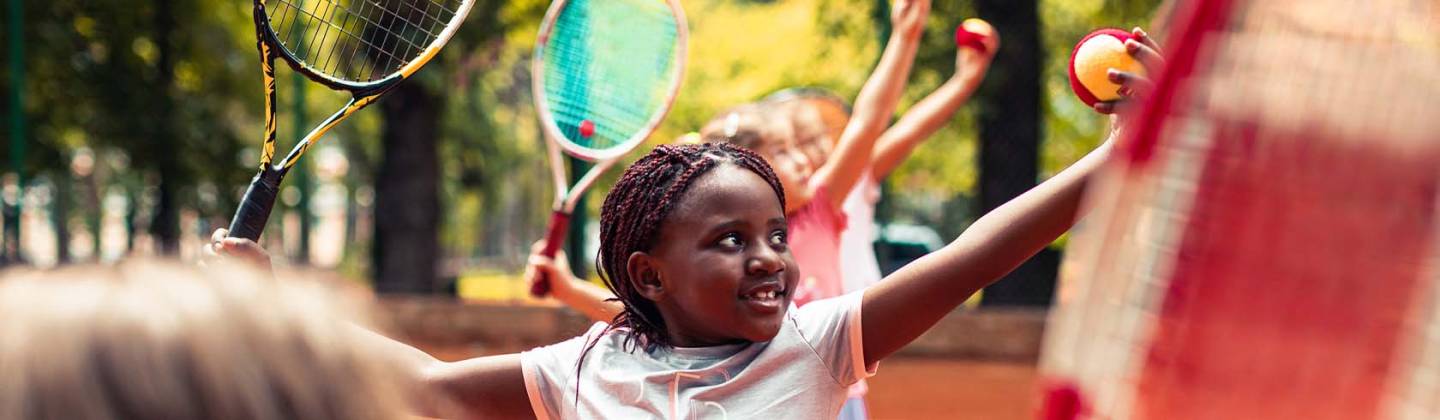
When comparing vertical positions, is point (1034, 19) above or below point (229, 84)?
above

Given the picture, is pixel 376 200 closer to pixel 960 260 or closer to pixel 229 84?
pixel 229 84

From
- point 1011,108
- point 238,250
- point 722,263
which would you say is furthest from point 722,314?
point 1011,108

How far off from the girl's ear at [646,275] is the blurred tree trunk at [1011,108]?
959cm

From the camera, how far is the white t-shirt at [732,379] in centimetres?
213

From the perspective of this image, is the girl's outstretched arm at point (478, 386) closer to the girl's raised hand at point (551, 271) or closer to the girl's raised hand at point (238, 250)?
the girl's raised hand at point (238, 250)

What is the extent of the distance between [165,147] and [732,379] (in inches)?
474

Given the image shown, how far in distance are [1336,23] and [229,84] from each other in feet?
48.0

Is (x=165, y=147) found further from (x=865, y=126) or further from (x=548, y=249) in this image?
(x=865, y=126)

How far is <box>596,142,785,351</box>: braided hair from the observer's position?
7.45 feet

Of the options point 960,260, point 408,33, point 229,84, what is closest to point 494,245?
point 229,84

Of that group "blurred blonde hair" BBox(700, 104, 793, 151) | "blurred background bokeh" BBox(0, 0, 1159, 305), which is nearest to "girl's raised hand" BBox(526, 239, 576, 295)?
"blurred blonde hair" BBox(700, 104, 793, 151)

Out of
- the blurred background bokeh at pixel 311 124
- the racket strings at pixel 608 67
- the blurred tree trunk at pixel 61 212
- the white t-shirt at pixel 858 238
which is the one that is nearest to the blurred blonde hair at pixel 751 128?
the white t-shirt at pixel 858 238

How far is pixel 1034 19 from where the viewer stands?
11992 mm

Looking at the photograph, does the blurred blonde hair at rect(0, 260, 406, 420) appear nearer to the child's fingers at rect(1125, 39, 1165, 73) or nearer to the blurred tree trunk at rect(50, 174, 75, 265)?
the child's fingers at rect(1125, 39, 1165, 73)
